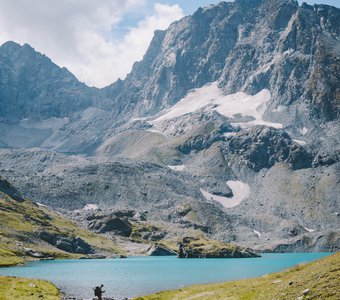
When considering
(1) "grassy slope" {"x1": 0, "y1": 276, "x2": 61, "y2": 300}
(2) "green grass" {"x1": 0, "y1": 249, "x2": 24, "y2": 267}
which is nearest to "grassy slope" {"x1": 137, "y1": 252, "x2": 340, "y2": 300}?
(1) "grassy slope" {"x1": 0, "y1": 276, "x2": 61, "y2": 300}

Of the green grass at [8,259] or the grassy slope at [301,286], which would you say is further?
the green grass at [8,259]

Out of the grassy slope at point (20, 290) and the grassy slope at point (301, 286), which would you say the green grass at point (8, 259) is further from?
the grassy slope at point (301, 286)

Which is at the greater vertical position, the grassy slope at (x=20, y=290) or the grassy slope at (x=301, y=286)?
the grassy slope at (x=20, y=290)

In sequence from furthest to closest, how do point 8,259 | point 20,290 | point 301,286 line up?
point 8,259 → point 20,290 → point 301,286

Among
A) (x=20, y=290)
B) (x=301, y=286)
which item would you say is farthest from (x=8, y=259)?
(x=301, y=286)

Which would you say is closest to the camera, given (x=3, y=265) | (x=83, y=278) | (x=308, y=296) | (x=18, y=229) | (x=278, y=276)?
(x=308, y=296)

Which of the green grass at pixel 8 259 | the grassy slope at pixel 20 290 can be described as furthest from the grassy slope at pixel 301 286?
the green grass at pixel 8 259

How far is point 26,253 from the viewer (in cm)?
15900

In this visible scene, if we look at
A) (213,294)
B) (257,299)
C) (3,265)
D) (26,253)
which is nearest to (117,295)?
(213,294)

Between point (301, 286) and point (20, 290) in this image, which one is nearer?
point (301, 286)

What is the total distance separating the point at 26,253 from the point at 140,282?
83.0m

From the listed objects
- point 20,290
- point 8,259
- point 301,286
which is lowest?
point 301,286

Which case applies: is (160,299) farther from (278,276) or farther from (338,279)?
(338,279)

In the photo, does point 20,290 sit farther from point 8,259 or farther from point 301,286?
Answer: point 8,259
